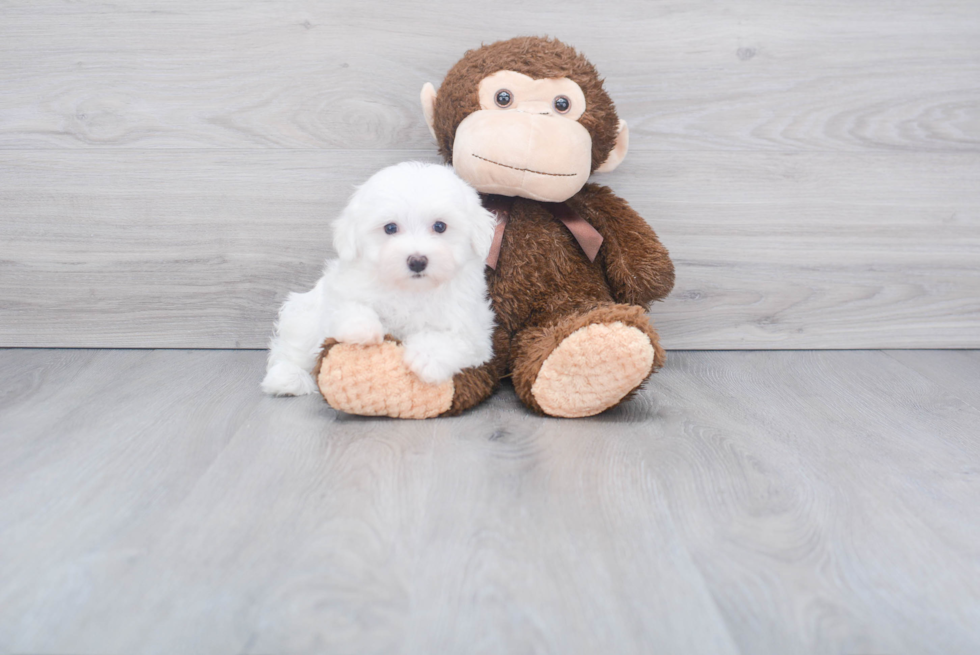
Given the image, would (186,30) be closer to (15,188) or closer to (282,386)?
(15,188)

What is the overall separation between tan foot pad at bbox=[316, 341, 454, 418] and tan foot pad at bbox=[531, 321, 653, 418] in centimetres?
16

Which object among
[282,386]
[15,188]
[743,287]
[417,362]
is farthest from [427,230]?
[15,188]

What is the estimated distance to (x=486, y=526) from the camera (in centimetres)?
73

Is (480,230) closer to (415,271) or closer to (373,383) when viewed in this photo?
(415,271)

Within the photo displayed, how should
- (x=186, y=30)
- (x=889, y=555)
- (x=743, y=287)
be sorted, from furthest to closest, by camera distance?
1. (x=743, y=287)
2. (x=186, y=30)
3. (x=889, y=555)

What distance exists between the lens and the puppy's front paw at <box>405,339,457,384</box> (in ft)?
3.17

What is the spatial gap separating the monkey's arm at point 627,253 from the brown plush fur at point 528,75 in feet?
0.28

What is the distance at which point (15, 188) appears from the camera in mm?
1312

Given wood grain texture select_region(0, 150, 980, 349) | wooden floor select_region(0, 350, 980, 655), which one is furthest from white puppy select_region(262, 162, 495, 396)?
wood grain texture select_region(0, 150, 980, 349)

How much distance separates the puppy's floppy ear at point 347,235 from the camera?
971mm

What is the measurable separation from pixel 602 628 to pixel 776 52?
3.68ft

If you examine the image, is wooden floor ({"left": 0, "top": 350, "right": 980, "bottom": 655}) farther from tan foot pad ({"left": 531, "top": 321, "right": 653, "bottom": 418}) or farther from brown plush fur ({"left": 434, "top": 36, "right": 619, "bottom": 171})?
brown plush fur ({"left": 434, "top": 36, "right": 619, "bottom": 171})

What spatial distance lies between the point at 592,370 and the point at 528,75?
17.8 inches

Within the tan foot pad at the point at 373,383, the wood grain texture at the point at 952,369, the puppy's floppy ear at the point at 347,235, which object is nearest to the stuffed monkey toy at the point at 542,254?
the tan foot pad at the point at 373,383
